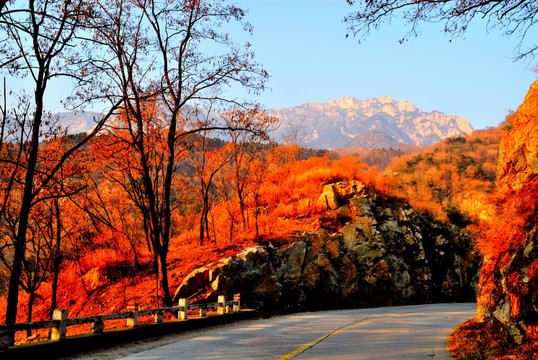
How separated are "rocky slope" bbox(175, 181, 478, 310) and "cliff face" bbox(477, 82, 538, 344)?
472 inches

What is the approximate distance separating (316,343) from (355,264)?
1730 cm

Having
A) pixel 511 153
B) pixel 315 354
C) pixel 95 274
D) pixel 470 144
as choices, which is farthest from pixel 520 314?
pixel 470 144

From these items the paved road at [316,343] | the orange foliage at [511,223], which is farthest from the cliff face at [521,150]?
the paved road at [316,343]

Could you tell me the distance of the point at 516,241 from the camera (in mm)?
9742

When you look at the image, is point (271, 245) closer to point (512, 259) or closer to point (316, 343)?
point (316, 343)

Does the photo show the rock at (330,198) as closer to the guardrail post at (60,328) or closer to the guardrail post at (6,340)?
the guardrail post at (60,328)

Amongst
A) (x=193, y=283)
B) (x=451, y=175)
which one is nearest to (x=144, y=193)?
(x=193, y=283)

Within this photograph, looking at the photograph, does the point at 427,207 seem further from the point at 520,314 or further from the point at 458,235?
the point at 520,314

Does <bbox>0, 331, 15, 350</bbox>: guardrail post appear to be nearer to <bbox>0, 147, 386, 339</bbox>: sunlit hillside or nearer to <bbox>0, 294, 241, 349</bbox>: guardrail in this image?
<bbox>0, 294, 241, 349</bbox>: guardrail

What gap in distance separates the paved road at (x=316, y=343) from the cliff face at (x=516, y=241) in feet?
5.25

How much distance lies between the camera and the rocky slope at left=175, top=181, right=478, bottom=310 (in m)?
21.3

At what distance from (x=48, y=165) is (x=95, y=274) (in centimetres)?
778

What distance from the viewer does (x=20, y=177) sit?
18734 mm

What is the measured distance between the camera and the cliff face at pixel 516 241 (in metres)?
8.65
